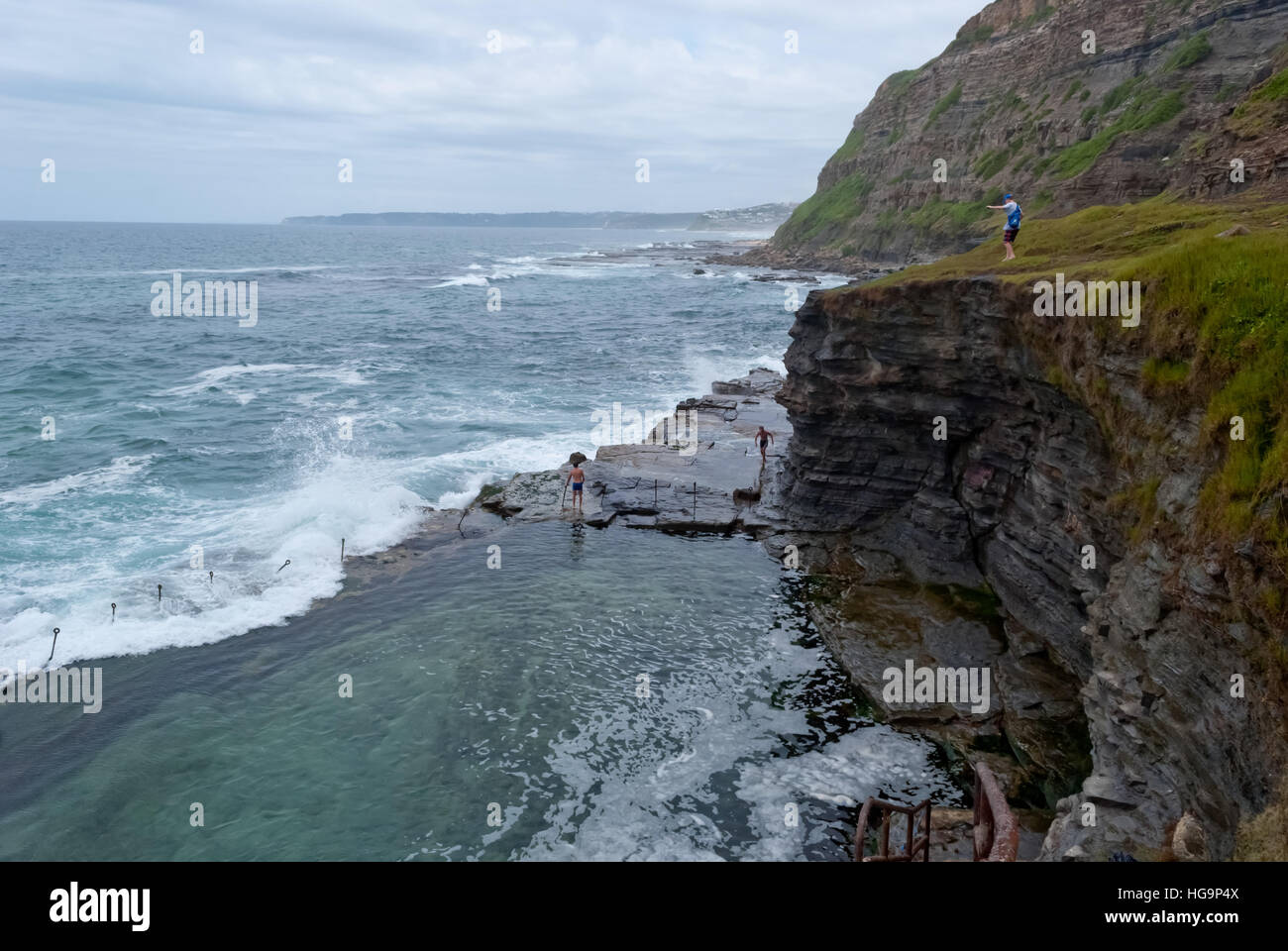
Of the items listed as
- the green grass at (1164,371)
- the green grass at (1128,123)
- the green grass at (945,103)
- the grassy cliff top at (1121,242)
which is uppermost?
the green grass at (945,103)

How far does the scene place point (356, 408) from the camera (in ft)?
152

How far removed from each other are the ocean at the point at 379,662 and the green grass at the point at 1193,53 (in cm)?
5097

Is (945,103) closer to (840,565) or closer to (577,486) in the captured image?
(577,486)

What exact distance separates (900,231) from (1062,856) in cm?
10917

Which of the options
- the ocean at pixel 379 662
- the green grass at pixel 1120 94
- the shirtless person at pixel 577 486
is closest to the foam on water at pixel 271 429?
the ocean at pixel 379 662

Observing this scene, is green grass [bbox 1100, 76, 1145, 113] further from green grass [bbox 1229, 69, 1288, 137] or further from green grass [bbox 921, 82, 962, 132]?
green grass [bbox 1229, 69, 1288, 137]

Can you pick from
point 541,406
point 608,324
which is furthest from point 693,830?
point 608,324

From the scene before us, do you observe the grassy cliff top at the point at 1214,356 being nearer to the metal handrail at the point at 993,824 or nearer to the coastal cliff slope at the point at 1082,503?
the coastal cliff slope at the point at 1082,503

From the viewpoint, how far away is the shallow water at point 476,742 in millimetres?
14656

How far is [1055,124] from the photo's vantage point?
262ft

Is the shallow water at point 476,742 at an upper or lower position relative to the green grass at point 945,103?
lower

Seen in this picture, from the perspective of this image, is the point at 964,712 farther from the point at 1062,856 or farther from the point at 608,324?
Answer: the point at 608,324

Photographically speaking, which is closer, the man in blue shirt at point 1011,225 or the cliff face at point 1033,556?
the cliff face at point 1033,556

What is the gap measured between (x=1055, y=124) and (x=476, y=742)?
Result: 84.8 metres
